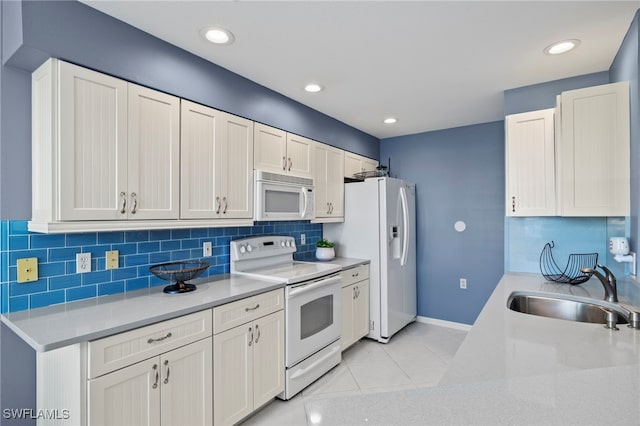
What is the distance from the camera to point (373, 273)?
11.5 ft

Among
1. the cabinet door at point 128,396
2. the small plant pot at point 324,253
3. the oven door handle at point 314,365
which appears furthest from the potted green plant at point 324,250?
the cabinet door at point 128,396

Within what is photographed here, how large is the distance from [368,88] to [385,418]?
8.57ft

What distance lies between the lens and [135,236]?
205cm

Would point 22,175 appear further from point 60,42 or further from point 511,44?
point 511,44

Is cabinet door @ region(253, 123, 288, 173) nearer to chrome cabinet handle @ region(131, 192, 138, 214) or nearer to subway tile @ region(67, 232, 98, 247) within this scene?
chrome cabinet handle @ region(131, 192, 138, 214)

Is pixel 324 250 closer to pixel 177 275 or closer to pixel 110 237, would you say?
pixel 177 275

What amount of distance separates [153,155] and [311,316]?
5.48 feet

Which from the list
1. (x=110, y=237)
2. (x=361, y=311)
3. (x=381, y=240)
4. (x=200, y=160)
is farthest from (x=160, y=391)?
(x=381, y=240)

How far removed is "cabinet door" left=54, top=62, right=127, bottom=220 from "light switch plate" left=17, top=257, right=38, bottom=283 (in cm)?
35

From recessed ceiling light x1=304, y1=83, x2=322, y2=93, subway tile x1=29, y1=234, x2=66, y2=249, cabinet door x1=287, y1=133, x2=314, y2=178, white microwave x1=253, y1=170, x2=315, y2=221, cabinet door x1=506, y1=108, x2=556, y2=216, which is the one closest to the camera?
subway tile x1=29, y1=234, x2=66, y2=249

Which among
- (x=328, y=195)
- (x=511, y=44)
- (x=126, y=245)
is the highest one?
(x=511, y=44)

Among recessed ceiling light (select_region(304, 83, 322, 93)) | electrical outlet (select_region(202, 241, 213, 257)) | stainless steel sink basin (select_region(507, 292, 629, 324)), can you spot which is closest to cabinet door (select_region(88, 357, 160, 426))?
electrical outlet (select_region(202, 241, 213, 257))

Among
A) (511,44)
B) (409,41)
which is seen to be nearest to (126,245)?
(409,41)

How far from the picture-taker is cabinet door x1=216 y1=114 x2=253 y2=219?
7.65 feet
